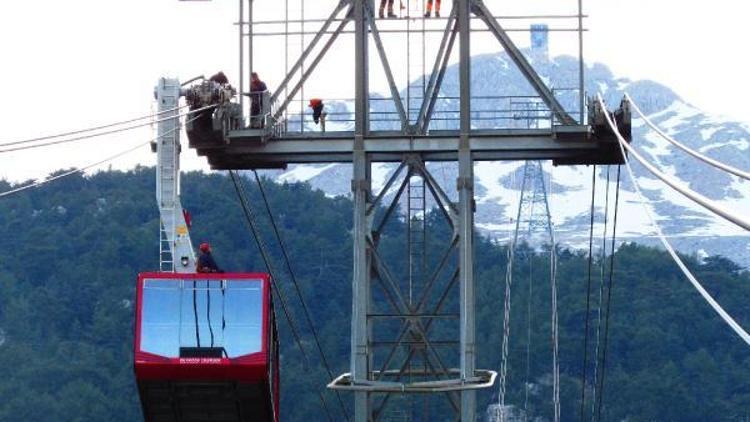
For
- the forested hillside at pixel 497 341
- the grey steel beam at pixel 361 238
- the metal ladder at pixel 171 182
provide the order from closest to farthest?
the metal ladder at pixel 171 182, the grey steel beam at pixel 361 238, the forested hillside at pixel 497 341

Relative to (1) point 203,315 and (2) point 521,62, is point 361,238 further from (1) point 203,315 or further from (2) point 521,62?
(1) point 203,315

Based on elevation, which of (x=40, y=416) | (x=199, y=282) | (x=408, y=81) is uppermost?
(x=408, y=81)

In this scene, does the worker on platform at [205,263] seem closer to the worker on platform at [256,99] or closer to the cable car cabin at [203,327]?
the cable car cabin at [203,327]

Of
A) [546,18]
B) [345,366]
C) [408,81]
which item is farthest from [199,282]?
[345,366]

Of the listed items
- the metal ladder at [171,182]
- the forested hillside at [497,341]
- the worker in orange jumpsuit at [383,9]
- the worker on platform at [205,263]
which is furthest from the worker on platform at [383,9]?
the forested hillside at [497,341]

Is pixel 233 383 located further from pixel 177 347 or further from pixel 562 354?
pixel 562 354

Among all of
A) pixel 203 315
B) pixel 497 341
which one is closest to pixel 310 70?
pixel 203 315
